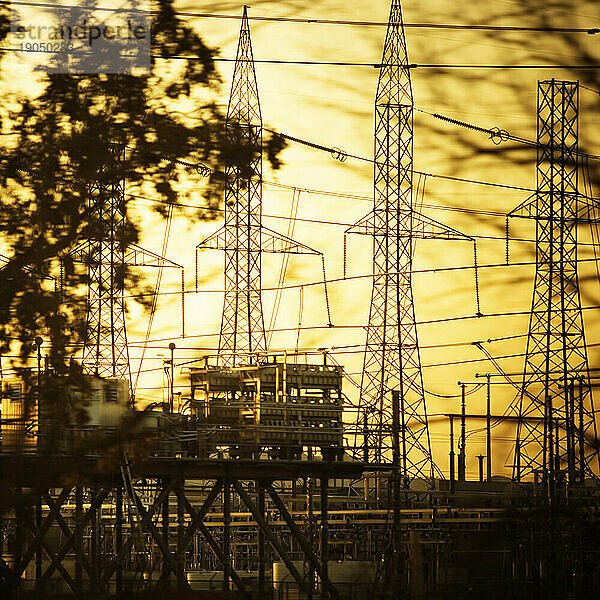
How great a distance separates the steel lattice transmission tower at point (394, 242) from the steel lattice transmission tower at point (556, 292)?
375 centimetres

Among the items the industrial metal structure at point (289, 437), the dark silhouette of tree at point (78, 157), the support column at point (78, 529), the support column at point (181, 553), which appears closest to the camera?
the dark silhouette of tree at point (78, 157)

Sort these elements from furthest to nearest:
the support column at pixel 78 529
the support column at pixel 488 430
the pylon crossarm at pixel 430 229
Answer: the support column at pixel 488 430, the pylon crossarm at pixel 430 229, the support column at pixel 78 529

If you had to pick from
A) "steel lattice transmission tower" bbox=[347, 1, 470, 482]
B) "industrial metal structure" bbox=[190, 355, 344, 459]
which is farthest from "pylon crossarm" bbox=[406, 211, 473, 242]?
"industrial metal structure" bbox=[190, 355, 344, 459]

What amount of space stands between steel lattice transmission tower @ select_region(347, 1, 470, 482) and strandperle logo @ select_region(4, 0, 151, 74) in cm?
1588

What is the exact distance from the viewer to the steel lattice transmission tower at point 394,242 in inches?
1752

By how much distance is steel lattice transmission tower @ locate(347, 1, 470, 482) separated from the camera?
44500 millimetres

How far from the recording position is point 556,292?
44.8m

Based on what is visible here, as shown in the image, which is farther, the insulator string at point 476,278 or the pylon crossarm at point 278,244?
the insulator string at point 476,278

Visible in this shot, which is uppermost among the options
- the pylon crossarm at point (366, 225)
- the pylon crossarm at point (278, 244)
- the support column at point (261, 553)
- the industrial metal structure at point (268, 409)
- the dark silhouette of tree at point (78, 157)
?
the pylon crossarm at point (366, 225)

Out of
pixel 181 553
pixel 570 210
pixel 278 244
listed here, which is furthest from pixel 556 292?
pixel 181 553

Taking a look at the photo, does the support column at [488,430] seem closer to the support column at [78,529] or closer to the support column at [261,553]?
the support column at [261,553]

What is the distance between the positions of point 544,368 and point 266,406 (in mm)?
16366

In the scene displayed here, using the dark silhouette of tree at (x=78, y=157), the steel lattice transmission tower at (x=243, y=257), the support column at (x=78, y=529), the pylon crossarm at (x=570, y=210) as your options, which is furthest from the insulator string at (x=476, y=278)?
the dark silhouette of tree at (x=78, y=157)

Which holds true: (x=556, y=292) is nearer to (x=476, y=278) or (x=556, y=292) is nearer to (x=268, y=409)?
(x=476, y=278)
